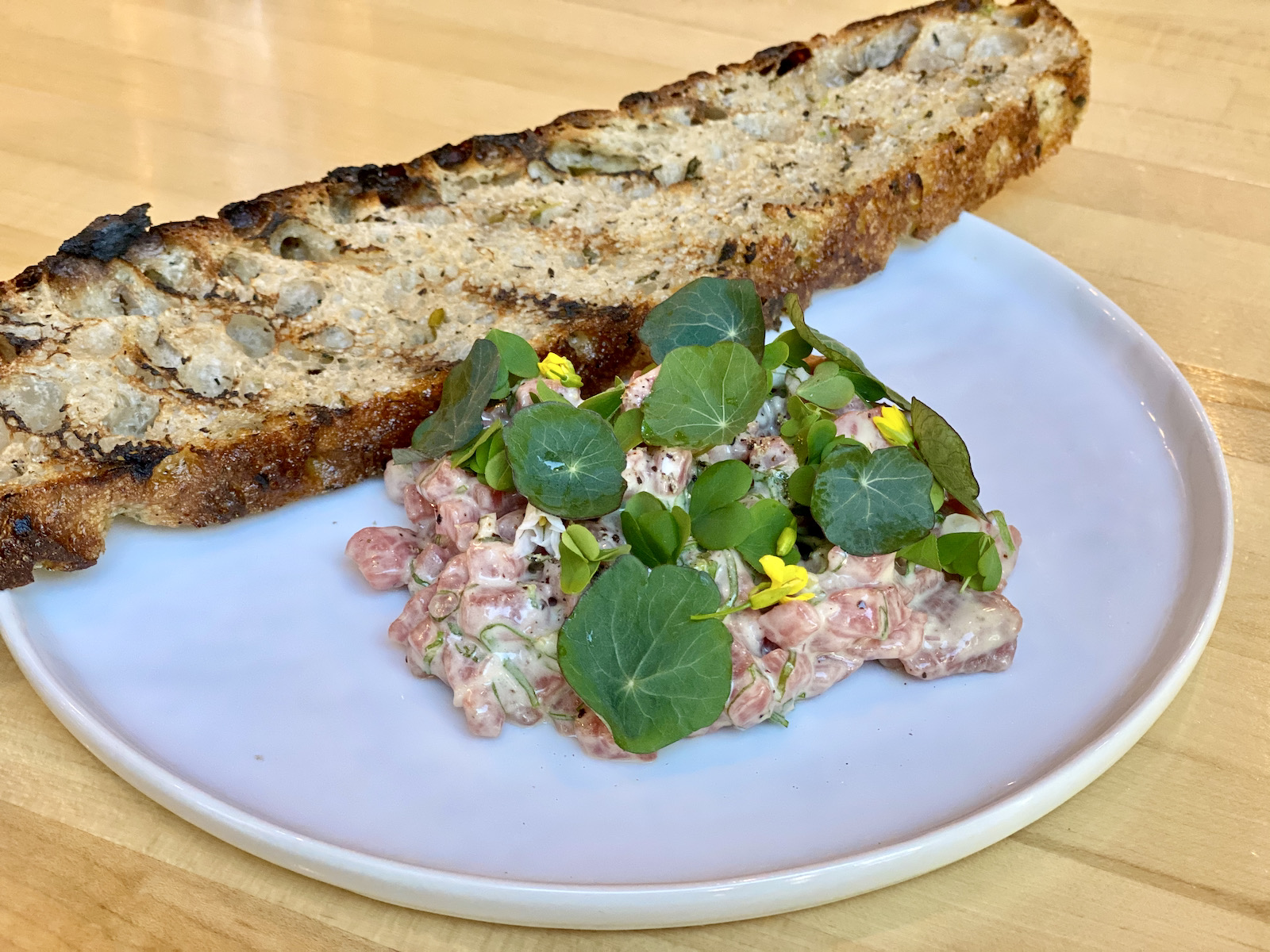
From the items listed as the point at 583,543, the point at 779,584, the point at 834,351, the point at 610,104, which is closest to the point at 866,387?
the point at 834,351

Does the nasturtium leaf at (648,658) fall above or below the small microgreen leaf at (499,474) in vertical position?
below

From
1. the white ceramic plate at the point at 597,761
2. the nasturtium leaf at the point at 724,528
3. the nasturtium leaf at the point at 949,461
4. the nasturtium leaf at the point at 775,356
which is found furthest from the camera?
the nasturtium leaf at the point at 775,356

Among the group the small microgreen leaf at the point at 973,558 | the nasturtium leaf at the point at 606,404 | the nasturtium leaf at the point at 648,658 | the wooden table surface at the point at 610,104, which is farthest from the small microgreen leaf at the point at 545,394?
the wooden table surface at the point at 610,104

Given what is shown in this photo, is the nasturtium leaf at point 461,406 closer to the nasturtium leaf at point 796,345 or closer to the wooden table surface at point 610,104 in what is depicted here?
the nasturtium leaf at point 796,345

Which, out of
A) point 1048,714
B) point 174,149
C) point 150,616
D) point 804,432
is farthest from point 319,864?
point 174,149

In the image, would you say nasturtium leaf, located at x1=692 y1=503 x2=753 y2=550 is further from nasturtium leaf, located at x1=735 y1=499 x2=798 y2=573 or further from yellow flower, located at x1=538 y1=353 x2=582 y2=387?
yellow flower, located at x1=538 y1=353 x2=582 y2=387

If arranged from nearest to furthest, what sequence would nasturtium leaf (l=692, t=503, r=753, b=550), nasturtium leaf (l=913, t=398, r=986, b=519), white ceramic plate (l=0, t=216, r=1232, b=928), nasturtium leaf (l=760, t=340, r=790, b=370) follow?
white ceramic plate (l=0, t=216, r=1232, b=928) < nasturtium leaf (l=692, t=503, r=753, b=550) < nasturtium leaf (l=913, t=398, r=986, b=519) < nasturtium leaf (l=760, t=340, r=790, b=370)

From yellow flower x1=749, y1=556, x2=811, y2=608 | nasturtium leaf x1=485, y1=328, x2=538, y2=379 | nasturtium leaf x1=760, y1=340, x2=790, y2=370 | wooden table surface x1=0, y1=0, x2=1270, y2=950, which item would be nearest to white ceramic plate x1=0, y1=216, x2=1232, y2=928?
wooden table surface x1=0, y1=0, x2=1270, y2=950
